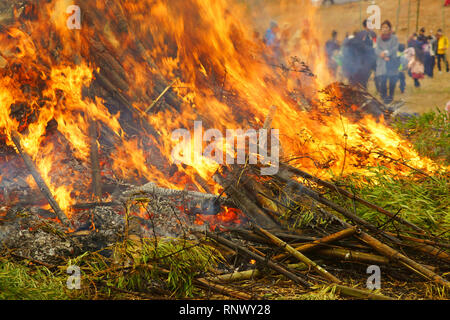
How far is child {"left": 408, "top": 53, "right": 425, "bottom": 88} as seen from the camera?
9.64 m

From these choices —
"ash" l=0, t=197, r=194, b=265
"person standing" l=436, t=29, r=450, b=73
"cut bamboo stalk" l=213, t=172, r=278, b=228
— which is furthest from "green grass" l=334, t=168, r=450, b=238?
"person standing" l=436, t=29, r=450, b=73

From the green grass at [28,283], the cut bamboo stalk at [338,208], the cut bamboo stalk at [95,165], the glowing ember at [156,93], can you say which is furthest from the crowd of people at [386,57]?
the green grass at [28,283]

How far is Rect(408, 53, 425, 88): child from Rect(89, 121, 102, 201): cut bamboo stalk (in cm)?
773

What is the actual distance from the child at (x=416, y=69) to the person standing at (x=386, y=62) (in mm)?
915

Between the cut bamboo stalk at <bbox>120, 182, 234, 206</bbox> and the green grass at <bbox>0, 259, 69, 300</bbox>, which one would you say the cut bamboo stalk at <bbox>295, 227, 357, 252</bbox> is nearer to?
the cut bamboo stalk at <bbox>120, 182, 234, 206</bbox>

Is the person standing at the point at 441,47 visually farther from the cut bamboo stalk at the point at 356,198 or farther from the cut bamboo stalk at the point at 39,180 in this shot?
the cut bamboo stalk at the point at 39,180

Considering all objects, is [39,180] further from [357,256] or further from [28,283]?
[357,256]

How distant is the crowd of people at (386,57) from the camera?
7.95 metres

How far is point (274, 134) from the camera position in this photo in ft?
14.7

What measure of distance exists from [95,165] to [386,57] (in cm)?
646

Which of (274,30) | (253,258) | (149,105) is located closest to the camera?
(253,258)
